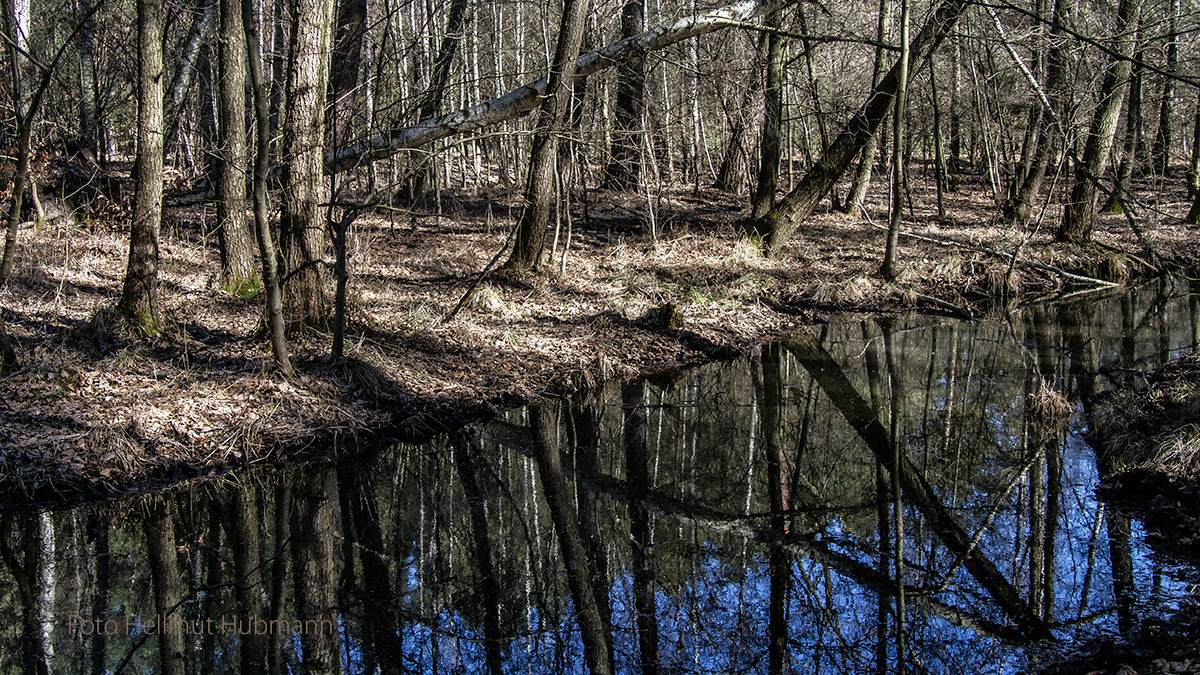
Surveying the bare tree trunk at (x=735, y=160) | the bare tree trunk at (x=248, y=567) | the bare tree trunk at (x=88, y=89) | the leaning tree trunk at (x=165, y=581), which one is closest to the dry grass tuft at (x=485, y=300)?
the bare tree trunk at (x=248, y=567)

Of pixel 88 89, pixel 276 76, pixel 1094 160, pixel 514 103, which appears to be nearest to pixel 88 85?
pixel 88 89

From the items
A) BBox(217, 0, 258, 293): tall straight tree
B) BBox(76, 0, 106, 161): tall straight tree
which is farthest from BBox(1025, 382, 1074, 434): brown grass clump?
BBox(76, 0, 106, 161): tall straight tree

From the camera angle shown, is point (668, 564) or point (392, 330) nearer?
point (668, 564)

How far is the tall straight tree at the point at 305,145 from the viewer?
279 inches

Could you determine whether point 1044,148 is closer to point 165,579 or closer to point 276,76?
point 276,76

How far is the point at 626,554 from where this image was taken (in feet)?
17.4

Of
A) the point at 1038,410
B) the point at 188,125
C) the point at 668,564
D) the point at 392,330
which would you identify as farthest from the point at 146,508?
the point at 188,125

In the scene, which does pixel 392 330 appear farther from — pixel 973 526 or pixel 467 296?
pixel 973 526

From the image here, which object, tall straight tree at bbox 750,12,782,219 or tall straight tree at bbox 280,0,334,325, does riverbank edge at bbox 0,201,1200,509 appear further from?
tall straight tree at bbox 750,12,782,219

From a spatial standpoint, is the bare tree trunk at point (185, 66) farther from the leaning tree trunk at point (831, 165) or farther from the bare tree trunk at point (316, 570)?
the leaning tree trunk at point (831, 165)

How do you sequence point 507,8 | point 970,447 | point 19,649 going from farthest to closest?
1. point 507,8
2. point 970,447
3. point 19,649

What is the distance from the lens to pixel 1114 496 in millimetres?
5762

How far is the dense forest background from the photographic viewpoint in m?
7.20

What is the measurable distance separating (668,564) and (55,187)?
961cm
